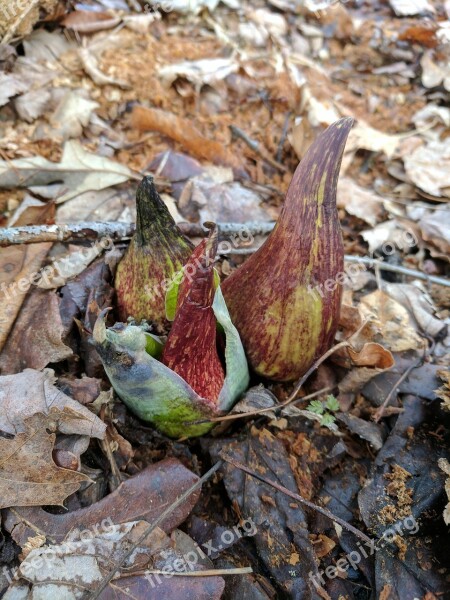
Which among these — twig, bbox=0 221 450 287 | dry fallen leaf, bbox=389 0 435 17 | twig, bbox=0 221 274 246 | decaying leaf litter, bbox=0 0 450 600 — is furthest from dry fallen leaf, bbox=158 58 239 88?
dry fallen leaf, bbox=389 0 435 17

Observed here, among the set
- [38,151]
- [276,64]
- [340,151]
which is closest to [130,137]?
[38,151]

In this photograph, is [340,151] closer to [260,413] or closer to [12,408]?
[260,413]

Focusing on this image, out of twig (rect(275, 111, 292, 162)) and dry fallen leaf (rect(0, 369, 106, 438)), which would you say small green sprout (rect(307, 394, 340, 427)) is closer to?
dry fallen leaf (rect(0, 369, 106, 438))

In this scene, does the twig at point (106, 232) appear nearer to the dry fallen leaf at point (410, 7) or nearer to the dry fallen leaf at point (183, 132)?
the dry fallen leaf at point (183, 132)

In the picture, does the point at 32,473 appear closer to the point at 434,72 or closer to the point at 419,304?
the point at 419,304

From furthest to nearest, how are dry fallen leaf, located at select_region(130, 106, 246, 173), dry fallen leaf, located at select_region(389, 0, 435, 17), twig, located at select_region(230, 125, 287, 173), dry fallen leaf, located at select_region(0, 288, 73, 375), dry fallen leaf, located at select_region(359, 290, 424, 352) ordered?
1. dry fallen leaf, located at select_region(389, 0, 435, 17)
2. twig, located at select_region(230, 125, 287, 173)
3. dry fallen leaf, located at select_region(130, 106, 246, 173)
4. dry fallen leaf, located at select_region(359, 290, 424, 352)
5. dry fallen leaf, located at select_region(0, 288, 73, 375)

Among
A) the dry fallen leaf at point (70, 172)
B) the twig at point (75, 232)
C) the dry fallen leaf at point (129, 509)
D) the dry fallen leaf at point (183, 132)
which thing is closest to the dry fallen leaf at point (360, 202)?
the dry fallen leaf at point (183, 132)

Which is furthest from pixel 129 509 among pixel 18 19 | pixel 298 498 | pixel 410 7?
pixel 410 7
